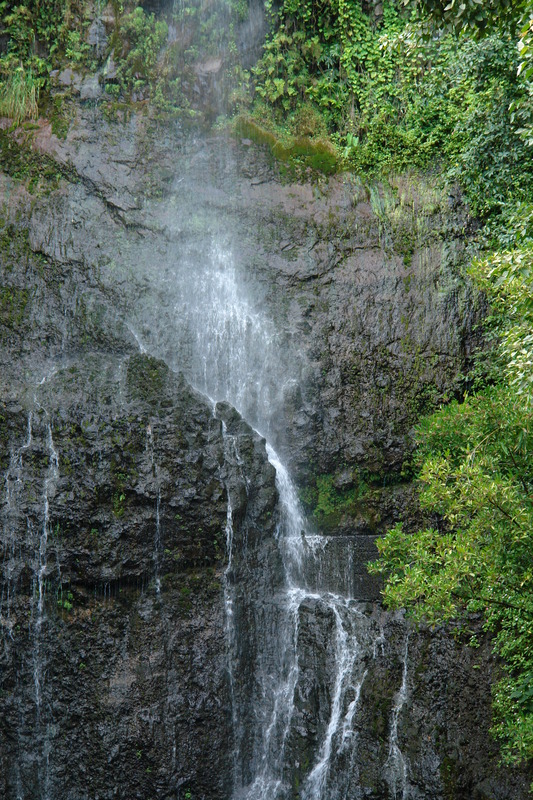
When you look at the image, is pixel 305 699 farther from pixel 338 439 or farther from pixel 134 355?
pixel 134 355

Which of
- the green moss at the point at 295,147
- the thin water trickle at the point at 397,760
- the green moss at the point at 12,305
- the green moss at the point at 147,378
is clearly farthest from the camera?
the green moss at the point at 295,147

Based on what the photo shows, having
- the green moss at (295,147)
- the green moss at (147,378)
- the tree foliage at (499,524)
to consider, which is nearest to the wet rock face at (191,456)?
the green moss at (147,378)

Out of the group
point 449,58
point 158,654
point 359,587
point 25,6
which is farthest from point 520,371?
point 25,6

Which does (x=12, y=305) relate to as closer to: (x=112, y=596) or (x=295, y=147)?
(x=112, y=596)

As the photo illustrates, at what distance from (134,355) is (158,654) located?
406cm

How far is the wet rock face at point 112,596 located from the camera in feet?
27.4

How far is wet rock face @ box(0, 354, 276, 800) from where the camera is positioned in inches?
328

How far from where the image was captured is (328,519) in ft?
34.4

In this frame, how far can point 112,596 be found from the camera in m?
8.76

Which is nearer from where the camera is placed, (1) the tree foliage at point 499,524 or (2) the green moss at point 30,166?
(1) the tree foliage at point 499,524

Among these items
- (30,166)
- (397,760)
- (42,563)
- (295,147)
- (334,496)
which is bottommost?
(397,760)

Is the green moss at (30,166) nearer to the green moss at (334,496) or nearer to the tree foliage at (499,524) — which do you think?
the green moss at (334,496)

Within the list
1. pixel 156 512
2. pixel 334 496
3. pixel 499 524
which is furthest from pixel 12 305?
pixel 499 524

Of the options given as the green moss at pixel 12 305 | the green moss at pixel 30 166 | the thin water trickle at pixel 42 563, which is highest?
the green moss at pixel 30 166
